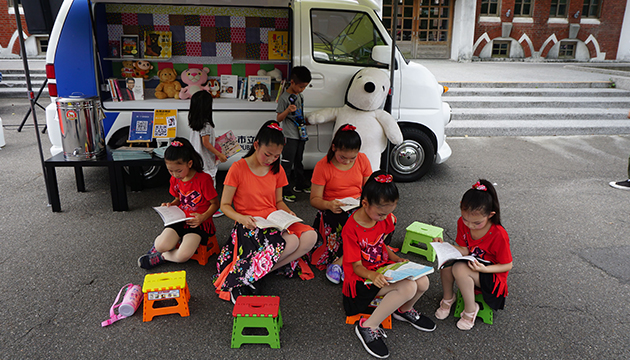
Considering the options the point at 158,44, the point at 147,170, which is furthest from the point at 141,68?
the point at 147,170

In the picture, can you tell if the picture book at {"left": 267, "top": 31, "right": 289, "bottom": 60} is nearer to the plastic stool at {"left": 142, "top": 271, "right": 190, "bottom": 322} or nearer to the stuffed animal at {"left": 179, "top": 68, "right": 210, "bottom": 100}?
the stuffed animal at {"left": 179, "top": 68, "right": 210, "bottom": 100}

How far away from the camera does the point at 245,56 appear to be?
5809 mm

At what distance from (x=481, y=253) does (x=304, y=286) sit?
1.31 metres

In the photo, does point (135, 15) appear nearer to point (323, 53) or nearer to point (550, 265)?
point (323, 53)

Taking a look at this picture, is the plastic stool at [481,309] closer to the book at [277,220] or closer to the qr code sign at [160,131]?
the book at [277,220]

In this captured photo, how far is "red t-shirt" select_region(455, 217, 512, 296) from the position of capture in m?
2.67

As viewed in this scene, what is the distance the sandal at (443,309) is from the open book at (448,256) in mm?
312

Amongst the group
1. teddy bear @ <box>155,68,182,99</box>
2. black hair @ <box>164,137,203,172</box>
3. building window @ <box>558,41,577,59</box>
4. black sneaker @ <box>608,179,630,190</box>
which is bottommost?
black sneaker @ <box>608,179,630,190</box>

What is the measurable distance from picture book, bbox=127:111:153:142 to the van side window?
2.12 m

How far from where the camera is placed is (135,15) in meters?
5.46

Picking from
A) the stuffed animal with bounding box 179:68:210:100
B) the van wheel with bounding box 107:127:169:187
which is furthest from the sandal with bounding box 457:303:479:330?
the stuffed animal with bounding box 179:68:210:100

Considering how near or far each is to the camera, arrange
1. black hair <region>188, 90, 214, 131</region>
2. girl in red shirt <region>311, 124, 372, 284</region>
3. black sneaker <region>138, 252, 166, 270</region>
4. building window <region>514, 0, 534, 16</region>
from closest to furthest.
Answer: girl in red shirt <region>311, 124, 372, 284</region> → black sneaker <region>138, 252, 166, 270</region> → black hair <region>188, 90, 214, 131</region> → building window <region>514, 0, 534, 16</region>

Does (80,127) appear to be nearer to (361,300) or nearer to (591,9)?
(361,300)

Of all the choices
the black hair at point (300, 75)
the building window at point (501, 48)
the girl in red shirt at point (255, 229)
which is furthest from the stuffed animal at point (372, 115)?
the building window at point (501, 48)
